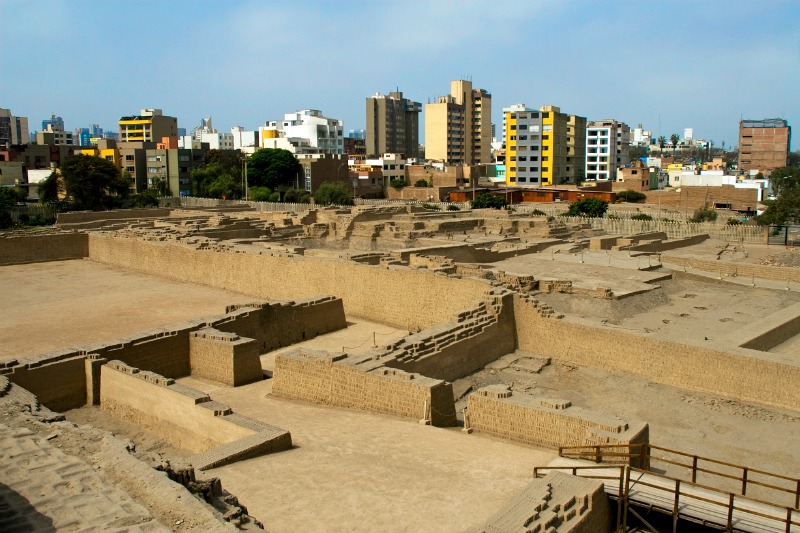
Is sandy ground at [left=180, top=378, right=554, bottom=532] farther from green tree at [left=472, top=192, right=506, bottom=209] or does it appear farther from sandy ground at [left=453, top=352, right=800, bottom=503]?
green tree at [left=472, top=192, right=506, bottom=209]

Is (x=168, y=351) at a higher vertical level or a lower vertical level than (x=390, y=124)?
lower

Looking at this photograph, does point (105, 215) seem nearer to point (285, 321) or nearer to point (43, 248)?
point (43, 248)

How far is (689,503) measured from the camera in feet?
26.3

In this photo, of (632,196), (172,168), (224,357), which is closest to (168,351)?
(224,357)

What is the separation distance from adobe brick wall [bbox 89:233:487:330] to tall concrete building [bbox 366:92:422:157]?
7383 centimetres

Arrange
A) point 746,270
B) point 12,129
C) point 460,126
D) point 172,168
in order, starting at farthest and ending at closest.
A: point 12,129, point 460,126, point 172,168, point 746,270

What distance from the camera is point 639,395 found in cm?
1311

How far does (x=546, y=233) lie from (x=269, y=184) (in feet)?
109

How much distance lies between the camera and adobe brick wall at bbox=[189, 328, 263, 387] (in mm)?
13852

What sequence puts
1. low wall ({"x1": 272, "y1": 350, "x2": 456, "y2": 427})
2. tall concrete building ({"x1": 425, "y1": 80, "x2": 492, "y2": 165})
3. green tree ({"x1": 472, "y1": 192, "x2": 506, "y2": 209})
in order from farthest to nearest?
tall concrete building ({"x1": 425, "y1": 80, "x2": 492, "y2": 165})
green tree ({"x1": 472, "y1": 192, "x2": 506, "y2": 209})
low wall ({"x1": 272, "y1": 350, "x2": 456, "y2": 427})

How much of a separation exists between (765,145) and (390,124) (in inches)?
1879

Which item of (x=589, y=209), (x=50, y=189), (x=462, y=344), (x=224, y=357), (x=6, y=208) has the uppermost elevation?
(x=50, y=189)

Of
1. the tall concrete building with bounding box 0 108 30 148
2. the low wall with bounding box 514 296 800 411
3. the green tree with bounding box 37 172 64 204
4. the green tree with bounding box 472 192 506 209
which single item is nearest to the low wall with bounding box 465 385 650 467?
the low wall with bounding box 514 296 800 411

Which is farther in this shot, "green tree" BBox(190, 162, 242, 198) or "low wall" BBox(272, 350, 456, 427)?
"green tree" BBox(190, 162, 242, 198)
